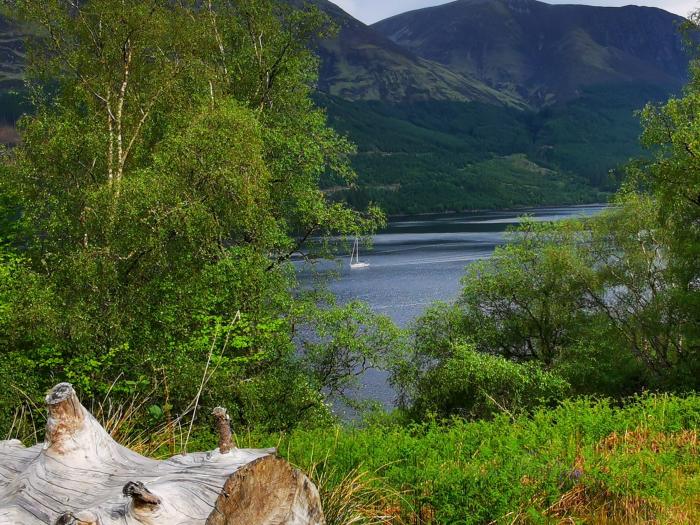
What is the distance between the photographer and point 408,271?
77.9m

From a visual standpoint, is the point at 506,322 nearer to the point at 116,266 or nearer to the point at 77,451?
the point at 116,266

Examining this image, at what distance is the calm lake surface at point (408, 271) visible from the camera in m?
51.2

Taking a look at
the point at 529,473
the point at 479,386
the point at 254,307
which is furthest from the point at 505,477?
the point at 479,386

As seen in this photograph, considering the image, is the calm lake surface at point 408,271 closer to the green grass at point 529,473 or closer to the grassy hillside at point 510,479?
the green grass at point 529,473

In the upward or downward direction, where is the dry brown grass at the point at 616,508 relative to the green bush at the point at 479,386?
upward

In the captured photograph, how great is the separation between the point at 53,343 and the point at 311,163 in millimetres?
9099

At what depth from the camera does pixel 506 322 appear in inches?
1164

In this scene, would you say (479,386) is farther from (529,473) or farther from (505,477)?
(505,477)

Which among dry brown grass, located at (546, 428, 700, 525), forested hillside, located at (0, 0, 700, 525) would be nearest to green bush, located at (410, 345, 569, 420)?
forested hillside, located at (0, 0, 700, 525)

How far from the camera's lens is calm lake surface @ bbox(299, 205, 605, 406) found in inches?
2015

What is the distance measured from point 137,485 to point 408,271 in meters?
74.8

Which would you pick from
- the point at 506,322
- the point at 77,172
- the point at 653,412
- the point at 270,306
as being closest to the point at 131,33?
the point at 77,172

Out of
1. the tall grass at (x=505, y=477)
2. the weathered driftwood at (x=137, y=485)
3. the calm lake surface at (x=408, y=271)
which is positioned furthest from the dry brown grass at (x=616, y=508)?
the calm lake surface at (x=408, y=271)

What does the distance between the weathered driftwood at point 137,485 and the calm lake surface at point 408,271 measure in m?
21.0
